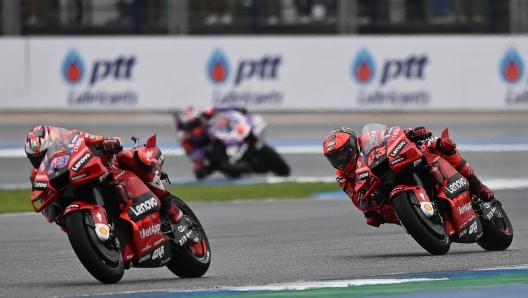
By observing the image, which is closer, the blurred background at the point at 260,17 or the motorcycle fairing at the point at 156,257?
the motorcycle fairing at the point at 156,257

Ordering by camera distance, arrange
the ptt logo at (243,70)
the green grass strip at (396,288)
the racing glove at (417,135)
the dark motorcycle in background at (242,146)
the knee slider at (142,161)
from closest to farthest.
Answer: the green grass strip at (396,288)
the knee slider at (142,161)
the racing glove at (417,135)
the dark motorcycle in background at (242,146)
the ptt logo at (243,70)

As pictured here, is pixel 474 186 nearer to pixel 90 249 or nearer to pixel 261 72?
pixel 90 249

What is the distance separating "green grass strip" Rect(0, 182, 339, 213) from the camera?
44.4 ft

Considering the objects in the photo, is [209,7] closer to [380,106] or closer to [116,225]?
[380,106]

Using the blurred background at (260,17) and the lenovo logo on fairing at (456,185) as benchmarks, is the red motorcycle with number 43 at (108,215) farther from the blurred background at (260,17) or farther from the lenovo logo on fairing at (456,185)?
the blurred background at (260,17)

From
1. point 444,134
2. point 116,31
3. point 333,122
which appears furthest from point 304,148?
point 444,134

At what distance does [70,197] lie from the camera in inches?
259

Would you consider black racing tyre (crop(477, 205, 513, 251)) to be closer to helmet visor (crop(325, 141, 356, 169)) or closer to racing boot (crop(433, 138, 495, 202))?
racing boot (crop(433, 138, 495, 202))

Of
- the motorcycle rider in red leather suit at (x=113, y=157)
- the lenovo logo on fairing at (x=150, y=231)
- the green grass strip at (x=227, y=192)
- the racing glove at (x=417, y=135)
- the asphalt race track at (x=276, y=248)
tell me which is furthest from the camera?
the green grass strip at (x=227, y=192)

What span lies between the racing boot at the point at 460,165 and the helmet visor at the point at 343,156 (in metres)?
0.66

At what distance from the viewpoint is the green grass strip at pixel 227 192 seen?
1354 centimetres

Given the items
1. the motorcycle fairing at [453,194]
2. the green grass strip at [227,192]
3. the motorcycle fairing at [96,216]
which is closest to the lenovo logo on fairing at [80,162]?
the motorcycle fairing at [96,216]

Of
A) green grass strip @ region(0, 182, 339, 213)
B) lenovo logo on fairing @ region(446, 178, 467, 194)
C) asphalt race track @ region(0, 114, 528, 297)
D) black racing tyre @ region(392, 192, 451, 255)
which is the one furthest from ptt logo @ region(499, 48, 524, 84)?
black racing tyre @ region(392, 192, 451, 255)

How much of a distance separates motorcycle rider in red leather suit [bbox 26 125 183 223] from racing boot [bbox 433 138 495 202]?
2205mm
